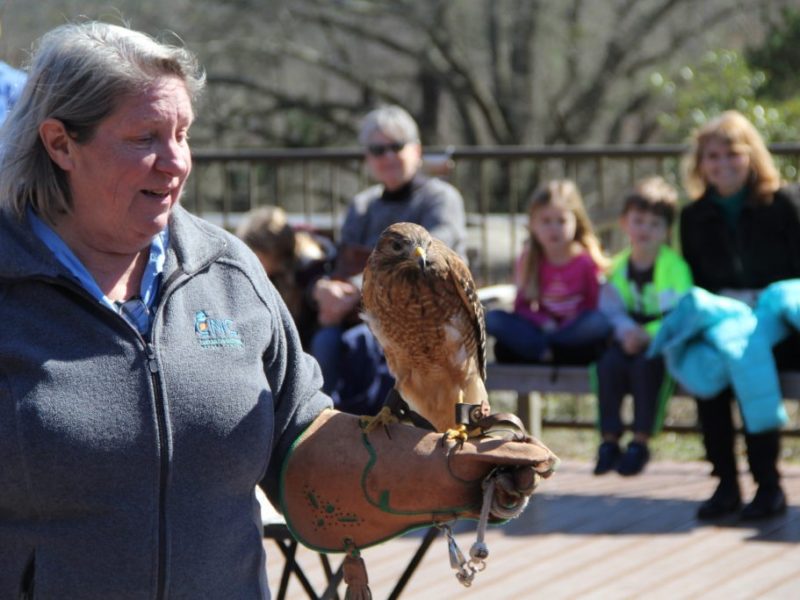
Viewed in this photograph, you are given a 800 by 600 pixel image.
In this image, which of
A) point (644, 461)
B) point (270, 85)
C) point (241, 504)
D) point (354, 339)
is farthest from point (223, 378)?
point (270, 85)

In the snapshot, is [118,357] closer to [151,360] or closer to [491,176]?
[151,360]

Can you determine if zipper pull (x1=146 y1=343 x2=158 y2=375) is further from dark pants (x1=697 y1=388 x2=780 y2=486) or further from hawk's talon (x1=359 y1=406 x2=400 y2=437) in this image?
dark pants (x1=697 y1=388 x2=780 y2=486)

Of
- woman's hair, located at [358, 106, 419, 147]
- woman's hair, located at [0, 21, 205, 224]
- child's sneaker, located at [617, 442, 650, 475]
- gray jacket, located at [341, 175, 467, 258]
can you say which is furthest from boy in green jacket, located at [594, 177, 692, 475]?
woman's hair, located at [0, 21, 205, 224]

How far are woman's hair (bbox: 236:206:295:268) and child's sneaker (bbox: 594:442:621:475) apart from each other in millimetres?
1419

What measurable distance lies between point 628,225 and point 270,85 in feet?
34.9

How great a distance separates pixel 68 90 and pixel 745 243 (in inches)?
131

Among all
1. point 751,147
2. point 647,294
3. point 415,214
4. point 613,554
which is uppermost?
point 751,147

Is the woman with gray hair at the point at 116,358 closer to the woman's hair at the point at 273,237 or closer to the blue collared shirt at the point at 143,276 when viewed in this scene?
the blue collared shirt at the point at 143,276

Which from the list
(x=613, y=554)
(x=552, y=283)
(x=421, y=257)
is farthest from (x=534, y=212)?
(x=421, y=257)

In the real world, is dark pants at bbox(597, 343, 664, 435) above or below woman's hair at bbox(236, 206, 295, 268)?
below

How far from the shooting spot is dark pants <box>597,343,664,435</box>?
4785mm

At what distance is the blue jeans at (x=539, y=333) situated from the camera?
4.94 meters

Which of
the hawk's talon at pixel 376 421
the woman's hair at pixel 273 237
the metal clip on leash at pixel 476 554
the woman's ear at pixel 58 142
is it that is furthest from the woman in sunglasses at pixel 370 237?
the woman's ear at pixel 58 142

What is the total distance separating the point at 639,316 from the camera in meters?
4.95
